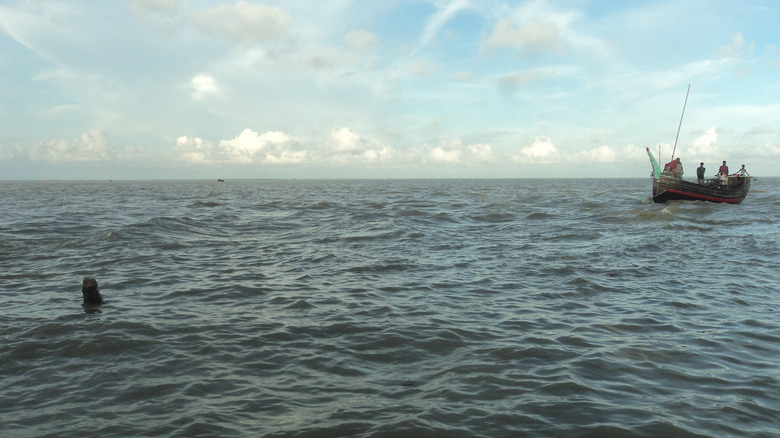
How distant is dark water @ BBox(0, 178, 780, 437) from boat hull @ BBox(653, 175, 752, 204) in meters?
21.0

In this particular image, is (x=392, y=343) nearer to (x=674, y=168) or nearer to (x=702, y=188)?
(x=702, y=188)

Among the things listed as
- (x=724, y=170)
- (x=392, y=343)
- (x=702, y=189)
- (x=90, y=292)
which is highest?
(x=724, y=170)

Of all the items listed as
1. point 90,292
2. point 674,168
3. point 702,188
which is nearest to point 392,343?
point 90,292

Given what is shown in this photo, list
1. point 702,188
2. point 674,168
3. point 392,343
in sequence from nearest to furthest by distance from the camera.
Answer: point 392,343, point 702,188, point 674,168

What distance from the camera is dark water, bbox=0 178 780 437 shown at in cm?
538

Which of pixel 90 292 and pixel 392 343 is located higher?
pixel 90 292

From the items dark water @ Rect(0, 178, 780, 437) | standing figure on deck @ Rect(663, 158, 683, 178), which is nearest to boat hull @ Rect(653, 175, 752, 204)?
standing figure on deck @ Rect(663, 158, 683, 178)

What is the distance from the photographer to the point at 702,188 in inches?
1406

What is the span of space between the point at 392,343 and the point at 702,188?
3703cm

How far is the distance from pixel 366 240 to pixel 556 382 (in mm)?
13830

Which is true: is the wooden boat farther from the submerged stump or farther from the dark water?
the submerged stump

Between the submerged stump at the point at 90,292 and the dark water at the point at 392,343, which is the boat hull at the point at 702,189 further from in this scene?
the submerged stump at the point at 90,292

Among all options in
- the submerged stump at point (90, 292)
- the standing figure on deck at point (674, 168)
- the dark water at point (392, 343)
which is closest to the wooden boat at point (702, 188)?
the standing figure on deck at point (674, 168)

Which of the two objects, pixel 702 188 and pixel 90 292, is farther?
pixel 702 188
